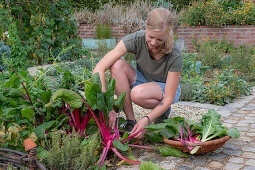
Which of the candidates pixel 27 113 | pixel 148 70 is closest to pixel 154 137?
pixel 148 70

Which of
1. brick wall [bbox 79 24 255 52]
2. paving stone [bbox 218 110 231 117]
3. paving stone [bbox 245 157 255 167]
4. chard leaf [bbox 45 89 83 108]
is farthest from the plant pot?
paving stone [bbox 245 157 255 167]

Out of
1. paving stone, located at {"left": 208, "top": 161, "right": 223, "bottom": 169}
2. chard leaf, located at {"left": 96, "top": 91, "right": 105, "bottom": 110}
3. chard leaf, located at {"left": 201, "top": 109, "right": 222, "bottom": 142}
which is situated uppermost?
chard leaf, located at {"left": 96, "top": 91, "right": 105, "bottom": 110}

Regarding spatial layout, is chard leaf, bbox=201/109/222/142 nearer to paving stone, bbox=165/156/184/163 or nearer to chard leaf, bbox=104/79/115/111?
paving stone, bbox=165/156/184/163

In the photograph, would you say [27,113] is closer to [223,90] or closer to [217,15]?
[223,90]

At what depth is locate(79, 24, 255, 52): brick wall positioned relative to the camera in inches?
321

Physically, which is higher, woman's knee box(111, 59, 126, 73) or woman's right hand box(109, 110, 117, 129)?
woman's knee box(111, 59, 126, 73)

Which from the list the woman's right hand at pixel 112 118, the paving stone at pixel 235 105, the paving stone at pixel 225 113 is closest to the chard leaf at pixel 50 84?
the woman's right hand at pixel 112 118

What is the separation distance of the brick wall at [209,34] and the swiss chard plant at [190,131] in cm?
601

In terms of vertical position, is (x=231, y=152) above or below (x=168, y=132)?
below

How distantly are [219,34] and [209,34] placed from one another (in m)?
0.28

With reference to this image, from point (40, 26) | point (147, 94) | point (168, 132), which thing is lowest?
point (168, 132)

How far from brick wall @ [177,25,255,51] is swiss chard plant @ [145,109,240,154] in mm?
5937

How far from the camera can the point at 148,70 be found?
2592mm

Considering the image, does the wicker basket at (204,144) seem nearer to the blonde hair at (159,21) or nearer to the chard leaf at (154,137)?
the chard leaf at (154,137)
